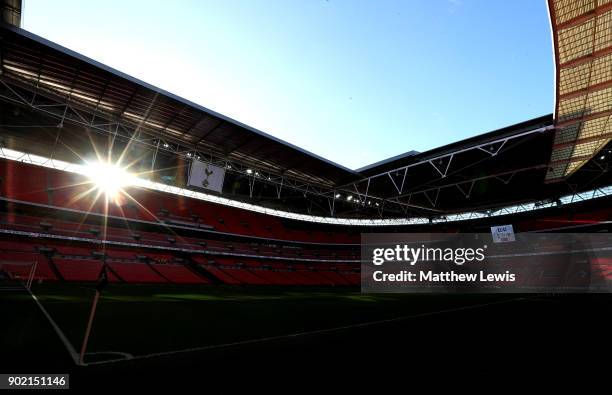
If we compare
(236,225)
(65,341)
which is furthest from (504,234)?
(236,225)

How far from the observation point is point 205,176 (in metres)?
19.3

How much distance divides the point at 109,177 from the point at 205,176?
52.5 ft

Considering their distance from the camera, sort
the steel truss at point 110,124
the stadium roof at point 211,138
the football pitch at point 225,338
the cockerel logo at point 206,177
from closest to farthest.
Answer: the football pitch at point 225,338, the stadium roof at point 211,138, the steel truss at point 110,124, the cockerel logo at point 206,177

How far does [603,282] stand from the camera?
31031mm

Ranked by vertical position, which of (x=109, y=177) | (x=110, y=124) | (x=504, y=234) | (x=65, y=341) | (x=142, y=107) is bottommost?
(x=65, y=341)

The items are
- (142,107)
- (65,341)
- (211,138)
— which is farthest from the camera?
(211,138)

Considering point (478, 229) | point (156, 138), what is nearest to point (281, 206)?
point (156, 138)

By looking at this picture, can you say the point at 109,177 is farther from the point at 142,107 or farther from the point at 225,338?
the point at 225,338

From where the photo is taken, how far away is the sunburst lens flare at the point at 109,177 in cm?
2690

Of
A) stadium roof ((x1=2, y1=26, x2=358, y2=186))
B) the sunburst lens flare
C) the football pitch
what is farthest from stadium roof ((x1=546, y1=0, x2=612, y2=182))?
the sunburst lens flare

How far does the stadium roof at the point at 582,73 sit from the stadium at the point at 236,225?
72 millimetres

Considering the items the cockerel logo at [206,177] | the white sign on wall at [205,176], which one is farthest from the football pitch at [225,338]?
the cockerel logo at [206,177]

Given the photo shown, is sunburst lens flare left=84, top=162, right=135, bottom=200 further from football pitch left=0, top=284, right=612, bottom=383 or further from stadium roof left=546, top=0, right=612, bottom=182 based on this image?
stadium roof left=546, top=0, right=612, bottom=182

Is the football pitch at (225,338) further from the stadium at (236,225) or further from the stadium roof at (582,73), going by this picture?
the stadium roof at (582,73)
